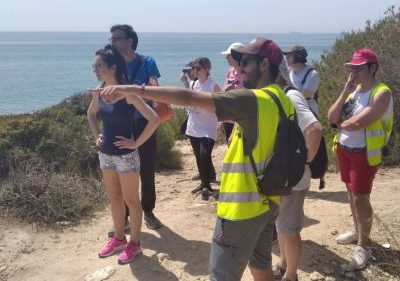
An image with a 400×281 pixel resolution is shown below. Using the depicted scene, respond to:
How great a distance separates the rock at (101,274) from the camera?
457 centimetres

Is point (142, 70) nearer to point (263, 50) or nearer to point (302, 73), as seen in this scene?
point (302, 73)

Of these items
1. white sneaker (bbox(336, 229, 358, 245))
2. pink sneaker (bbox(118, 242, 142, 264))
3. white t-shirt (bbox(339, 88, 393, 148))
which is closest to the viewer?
white t-shirt (bbox(339, 88, 393, 148))

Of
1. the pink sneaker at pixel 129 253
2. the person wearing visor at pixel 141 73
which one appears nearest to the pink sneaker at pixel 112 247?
the pink sneaker at pixel 129 253

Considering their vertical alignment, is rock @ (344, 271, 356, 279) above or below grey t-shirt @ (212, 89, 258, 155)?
below

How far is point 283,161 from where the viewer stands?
293cm

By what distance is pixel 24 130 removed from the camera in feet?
26.0

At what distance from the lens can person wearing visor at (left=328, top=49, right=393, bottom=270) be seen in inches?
168

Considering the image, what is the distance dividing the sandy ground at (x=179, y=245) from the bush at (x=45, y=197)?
186mm

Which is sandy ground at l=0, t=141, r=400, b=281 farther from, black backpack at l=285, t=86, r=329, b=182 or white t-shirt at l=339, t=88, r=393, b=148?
black backpack at l=285, t=86, r=329, b=182

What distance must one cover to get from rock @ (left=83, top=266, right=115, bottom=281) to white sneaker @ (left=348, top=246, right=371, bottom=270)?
2111 millimetres

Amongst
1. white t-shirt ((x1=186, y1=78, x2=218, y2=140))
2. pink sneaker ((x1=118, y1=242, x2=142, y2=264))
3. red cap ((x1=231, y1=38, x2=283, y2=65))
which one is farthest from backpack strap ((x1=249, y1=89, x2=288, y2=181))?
white t-shirt ((x1=186, y1=78, x2=218, y2=140))

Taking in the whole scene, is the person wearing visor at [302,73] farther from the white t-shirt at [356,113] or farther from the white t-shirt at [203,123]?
the white t-shirt at [203,123]

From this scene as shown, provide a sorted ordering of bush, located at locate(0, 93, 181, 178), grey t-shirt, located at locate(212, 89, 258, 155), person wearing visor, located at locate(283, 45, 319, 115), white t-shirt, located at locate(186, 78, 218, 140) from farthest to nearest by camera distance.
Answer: bush, located at locate(0, 93, 181, 178)
white t-shirt, located at locate(186, 78, 218, 140)
person wearing visor, located at locate(283, 45, 319, 115)
grey t-shirt, located at locate(212, 89, 258, 155)

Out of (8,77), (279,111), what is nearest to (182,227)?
(279,111)
